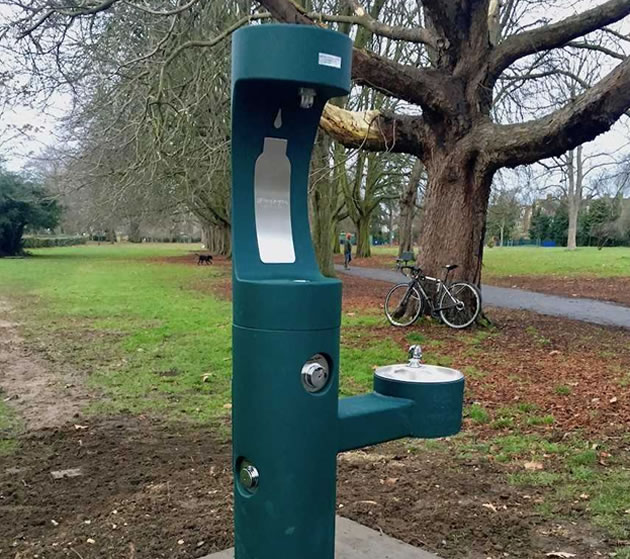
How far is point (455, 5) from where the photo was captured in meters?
8.60

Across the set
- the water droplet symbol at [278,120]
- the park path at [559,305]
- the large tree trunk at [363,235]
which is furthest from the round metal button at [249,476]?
the large tree trunk at [363,235]

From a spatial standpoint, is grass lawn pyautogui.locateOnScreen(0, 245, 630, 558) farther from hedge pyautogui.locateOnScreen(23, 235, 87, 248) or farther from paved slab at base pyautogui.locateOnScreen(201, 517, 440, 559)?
hedge pyautogui.locateOnScreen(23, 235, 87, 248)

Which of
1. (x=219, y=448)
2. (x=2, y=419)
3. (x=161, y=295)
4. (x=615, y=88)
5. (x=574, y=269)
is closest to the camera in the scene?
(x=219, y=448)

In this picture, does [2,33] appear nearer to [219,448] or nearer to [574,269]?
[219,448]

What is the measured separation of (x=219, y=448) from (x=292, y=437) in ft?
8.93

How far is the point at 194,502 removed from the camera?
11.8 ft

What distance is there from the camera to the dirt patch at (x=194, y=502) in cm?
311

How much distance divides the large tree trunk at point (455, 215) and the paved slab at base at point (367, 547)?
Answer: 21.6ft

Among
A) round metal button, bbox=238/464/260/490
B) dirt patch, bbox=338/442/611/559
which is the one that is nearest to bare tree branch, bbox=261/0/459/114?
dirt patch, bbox=338/442/611/559

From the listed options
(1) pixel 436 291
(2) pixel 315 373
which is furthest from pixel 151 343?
(2) pixel 315 373

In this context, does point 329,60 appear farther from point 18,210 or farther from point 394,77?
point 18,210

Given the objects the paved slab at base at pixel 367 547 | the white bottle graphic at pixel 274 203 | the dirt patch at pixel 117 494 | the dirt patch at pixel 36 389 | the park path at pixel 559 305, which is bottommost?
the dirt patch at pixel 36 389

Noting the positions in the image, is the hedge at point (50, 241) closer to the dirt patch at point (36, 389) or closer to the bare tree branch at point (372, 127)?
the dirt patch at point (36, 389)

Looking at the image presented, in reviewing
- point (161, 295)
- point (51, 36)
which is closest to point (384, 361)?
point (51, 36)
